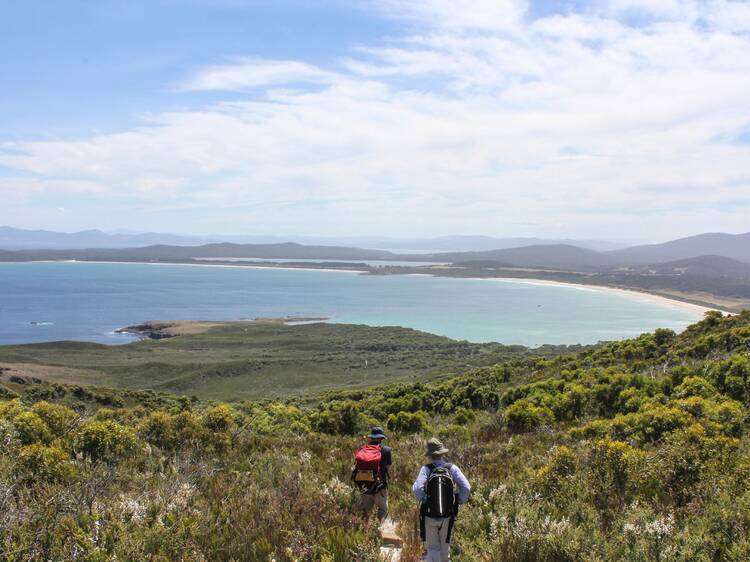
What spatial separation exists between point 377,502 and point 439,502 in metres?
1.65

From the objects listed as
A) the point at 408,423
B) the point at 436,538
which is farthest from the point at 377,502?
the point at 408,423

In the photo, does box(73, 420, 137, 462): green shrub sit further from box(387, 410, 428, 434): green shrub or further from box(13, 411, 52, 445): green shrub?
box(387, 410, 428, 434): green shrub

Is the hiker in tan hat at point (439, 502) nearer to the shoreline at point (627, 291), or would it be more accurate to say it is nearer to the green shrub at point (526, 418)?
the green shrub at point (526, 418)

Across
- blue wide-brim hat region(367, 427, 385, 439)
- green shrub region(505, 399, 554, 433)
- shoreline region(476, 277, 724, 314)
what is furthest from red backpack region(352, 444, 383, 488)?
shoreline region(476, 277, 724, 314)

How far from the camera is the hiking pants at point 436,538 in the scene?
4418 millimetres

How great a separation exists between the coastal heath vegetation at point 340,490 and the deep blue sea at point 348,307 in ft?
208

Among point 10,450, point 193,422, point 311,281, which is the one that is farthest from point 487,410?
point 311,281

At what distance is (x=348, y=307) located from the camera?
355 ft

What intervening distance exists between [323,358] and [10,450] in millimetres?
49275

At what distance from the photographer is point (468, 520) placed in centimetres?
529

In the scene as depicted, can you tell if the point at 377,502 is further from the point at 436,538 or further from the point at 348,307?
the point at 348,307

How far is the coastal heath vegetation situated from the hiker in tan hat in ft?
1.04

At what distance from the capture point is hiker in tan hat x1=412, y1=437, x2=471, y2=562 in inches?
173

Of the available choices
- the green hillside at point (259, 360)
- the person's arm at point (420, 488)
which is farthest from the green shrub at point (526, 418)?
the green hillside at point (259, 360)
